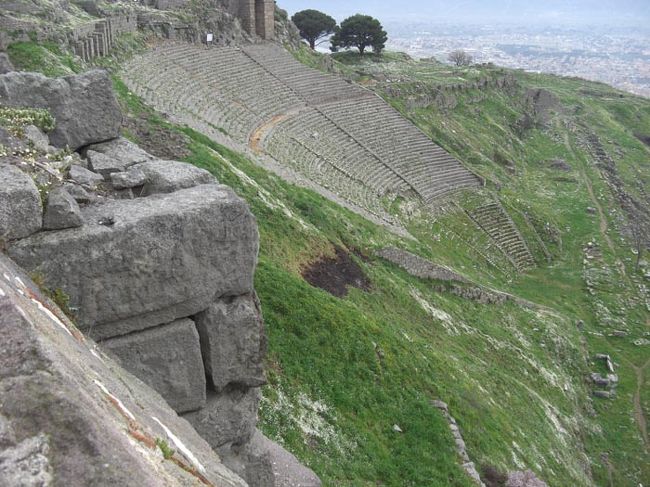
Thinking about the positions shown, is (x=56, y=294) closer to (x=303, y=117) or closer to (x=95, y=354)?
(x=95, y=354)

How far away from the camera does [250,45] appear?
53906 millimetres

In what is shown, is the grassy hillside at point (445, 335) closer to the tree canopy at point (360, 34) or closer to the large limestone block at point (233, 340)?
the large limestone block at point (233, 340)

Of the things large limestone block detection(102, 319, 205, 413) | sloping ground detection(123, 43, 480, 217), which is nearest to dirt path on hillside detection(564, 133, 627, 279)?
sloping ground detection(123, 43, 480, 217)

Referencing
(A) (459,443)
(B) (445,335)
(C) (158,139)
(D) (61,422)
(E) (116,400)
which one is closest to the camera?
(D) (61,422)

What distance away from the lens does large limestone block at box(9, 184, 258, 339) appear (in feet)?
23.7

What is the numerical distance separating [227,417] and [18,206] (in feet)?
14.3

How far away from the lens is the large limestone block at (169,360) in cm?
799

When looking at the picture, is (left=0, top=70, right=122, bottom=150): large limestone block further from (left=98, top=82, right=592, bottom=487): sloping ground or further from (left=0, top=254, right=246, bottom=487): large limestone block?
(left=98, top=82, right=592, bottom=487): sloping ground

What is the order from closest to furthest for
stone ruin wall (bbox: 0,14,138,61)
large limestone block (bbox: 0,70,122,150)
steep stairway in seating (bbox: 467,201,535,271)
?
1. large limestone block (bbox: 0,70,122,150)
2. stone ruin wall (bbox: 0,14,138,61)
3. steep stairway in seating (bbox: 467,201,535,271)

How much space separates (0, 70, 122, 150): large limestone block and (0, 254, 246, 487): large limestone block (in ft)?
17.5

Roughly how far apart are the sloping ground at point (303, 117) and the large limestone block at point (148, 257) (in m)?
25.9

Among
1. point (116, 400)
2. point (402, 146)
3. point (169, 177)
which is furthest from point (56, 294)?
point (402, 146)

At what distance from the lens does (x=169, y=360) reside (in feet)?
27.4

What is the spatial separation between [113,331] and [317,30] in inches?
3189
